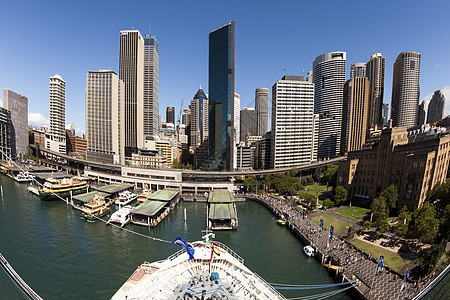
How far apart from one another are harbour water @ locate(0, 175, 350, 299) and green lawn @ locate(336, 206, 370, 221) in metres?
20.3

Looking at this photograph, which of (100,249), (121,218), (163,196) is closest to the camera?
(100,249)

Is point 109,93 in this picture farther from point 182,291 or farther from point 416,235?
point 416,235

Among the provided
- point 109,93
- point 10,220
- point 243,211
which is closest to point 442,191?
point 243,211

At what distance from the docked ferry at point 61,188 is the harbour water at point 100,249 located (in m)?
5.59

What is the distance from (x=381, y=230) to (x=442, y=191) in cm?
2158

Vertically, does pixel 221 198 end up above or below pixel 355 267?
below

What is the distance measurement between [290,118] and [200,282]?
133m

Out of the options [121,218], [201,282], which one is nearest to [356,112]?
[121,218]

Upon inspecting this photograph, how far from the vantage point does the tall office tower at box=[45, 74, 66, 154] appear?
180250 millimetres

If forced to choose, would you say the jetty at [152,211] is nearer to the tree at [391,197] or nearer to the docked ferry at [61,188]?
the docked ferry at [61,188]

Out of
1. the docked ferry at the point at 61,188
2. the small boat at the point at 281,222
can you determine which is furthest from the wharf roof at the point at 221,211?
the docked ferry at the point at 61,188

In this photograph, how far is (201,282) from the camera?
818 inches

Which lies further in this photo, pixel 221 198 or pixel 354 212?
pixel 221 198

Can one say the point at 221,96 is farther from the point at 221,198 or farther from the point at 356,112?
the point at 356,112
